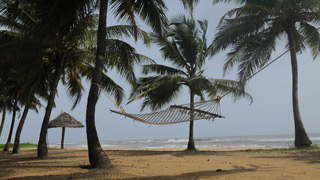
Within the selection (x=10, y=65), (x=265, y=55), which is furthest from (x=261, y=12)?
(x=10, y=65)

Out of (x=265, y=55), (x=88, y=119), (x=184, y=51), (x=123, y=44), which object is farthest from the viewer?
(x=184, y=51)

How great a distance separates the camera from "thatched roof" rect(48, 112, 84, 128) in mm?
12317

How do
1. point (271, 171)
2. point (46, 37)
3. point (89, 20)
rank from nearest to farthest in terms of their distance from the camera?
point (271, 171) → point (46, 37) → point (89, 20)

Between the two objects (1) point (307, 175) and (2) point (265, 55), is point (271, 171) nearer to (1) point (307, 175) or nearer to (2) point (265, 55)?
(1) point (307, 175)

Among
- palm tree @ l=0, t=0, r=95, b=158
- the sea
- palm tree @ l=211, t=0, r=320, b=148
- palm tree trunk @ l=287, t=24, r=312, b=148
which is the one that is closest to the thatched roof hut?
palm tree @ l=0, t=0, r=95, b=158

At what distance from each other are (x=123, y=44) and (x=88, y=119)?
2.25m

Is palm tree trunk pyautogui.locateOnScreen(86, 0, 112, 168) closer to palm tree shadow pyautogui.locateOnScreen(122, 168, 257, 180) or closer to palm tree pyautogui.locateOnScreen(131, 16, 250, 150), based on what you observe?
palm tree shadow pyautogui.locateOnScreen(122, 168, 257, 180)

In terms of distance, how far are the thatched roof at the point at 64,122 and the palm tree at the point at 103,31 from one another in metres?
8.19

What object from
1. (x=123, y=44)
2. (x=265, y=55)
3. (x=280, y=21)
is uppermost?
(x=280, y=21)

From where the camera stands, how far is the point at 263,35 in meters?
8.98

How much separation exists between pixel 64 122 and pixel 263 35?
973cm

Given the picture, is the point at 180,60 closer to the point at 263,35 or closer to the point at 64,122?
the point at 263,35

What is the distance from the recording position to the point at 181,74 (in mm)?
10172

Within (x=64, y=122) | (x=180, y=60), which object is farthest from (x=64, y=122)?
(x=180, y=60)
